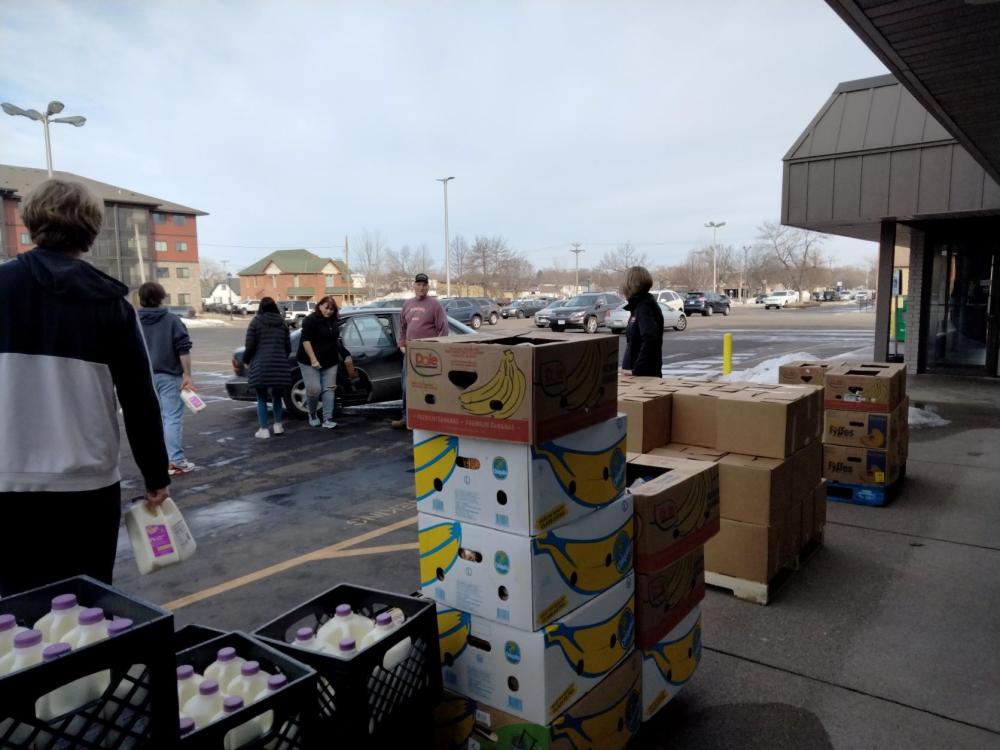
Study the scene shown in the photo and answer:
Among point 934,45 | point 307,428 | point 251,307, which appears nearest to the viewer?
point 934,45

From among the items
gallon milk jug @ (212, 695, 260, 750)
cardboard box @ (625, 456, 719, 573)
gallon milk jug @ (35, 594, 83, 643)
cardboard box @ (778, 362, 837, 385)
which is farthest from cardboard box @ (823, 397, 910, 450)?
gallon milk jug @ (35, 594, 83, 643)

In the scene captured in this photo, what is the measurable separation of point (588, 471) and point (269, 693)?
1233 millimetres

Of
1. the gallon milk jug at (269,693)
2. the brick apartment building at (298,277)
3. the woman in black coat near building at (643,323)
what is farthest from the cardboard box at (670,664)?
the brick apartment building at (298,277)

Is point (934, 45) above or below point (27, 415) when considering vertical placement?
above

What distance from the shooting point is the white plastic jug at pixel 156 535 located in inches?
95.0

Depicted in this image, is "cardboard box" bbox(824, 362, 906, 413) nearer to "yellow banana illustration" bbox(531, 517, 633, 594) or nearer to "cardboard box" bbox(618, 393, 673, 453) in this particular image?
"cardboard box" bbox(618, 393, 673, 453)

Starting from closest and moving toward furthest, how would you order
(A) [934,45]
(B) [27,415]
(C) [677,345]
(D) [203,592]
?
(B) [27,415] → (D) [203,592] → (A) [934,45] → (C) [677,345]

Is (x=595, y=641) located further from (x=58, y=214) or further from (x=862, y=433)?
(x=862, y=433)

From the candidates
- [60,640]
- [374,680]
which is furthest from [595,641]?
[60,640]

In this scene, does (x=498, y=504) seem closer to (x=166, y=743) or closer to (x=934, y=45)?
(x=166, y=743)

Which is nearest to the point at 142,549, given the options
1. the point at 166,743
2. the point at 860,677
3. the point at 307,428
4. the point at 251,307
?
the point at 166,743

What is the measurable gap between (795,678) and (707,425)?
159cm

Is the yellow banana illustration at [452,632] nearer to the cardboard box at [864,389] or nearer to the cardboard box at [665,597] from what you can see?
the cardboard box at [665,597]

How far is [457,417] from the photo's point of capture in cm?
238
